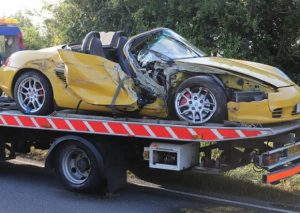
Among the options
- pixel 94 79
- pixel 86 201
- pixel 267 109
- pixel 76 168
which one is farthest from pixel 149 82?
pixel 86 201

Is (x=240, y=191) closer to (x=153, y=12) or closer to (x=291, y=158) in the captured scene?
(x=291, y=158)

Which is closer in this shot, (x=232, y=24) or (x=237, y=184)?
(x=237, y=184)

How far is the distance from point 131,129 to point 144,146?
51 centimetres

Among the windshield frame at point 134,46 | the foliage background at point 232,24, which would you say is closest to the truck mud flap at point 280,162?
the windshield frame at point 134,46

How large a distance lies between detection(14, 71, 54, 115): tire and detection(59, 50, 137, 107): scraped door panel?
0.60 meters

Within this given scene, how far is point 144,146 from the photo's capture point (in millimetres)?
7281

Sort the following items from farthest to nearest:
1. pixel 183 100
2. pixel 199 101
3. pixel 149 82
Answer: pixel 149 82, pixel 183 100, pixel 199 101

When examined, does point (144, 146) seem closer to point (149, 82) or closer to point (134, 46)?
point (149, 82)

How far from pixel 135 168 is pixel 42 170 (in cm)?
191

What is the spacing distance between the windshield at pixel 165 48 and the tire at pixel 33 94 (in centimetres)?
146

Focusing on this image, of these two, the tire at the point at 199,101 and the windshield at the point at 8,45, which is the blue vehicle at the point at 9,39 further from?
the tire at the point at 199,101

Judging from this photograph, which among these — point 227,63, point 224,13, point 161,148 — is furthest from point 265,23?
point 161,148

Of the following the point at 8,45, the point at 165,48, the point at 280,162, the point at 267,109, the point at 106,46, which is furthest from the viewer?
the point at 8,45

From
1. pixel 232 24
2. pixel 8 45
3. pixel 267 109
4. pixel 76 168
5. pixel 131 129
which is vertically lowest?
pixel 76 168
